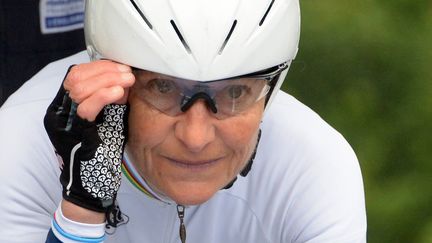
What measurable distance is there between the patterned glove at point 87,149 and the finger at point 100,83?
0.05m

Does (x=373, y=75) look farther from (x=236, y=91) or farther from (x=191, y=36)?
(x=191, y=36)

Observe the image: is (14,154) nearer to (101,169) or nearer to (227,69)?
(101,169)

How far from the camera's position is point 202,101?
3.10 m

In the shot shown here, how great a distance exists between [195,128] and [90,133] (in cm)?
27

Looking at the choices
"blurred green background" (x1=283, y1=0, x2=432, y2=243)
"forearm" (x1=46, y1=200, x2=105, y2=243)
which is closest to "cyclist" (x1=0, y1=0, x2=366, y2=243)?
"forearm" (x1=46, y1=200, x2=105, y2=243)

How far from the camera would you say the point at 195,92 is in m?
A: 3.09

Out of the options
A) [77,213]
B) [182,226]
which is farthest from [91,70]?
[182,226]

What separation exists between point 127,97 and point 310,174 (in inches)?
23.8

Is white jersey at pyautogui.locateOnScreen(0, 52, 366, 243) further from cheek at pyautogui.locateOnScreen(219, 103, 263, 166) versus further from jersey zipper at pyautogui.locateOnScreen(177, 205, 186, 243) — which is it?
cheek at pyautogui.locateOnScreen(219, 103, 263, 166)

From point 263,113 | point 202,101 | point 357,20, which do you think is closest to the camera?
point 202,101

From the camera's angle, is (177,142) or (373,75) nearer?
(177,142)

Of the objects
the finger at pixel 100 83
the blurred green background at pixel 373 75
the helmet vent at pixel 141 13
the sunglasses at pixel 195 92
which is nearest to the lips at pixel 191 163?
the sunglasses at pixel 195 92

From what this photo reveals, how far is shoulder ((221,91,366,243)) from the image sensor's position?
343 centimetres

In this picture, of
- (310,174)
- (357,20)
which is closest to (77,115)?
(310,174)
